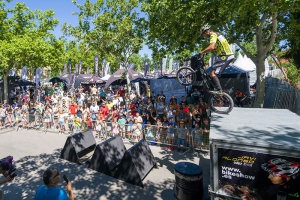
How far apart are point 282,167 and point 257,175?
18.1 inches

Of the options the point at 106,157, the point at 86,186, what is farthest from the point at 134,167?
the point at 86,186

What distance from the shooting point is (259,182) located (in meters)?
3.76

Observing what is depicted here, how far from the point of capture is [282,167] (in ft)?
11.7

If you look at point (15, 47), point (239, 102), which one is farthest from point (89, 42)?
point (239, 102)

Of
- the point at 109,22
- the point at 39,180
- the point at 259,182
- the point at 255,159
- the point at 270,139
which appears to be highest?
the point at 109,22

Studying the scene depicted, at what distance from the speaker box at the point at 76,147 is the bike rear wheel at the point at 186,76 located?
5.49 metres

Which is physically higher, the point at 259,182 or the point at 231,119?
the point at 231,119

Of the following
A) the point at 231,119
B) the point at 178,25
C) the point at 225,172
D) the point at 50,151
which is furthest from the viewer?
the point at 50,151

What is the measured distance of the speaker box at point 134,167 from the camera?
22.2 feet

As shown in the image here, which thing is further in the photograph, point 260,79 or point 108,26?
point 108,26

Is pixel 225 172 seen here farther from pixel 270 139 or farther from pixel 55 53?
pixel 55 53

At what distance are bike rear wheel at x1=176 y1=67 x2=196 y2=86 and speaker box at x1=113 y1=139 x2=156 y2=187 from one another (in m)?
2.97

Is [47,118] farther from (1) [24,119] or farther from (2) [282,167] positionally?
(2) [282,167]

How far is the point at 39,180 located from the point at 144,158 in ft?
12.7
